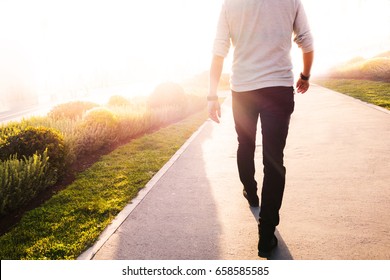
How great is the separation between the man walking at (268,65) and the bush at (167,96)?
37.5 ft

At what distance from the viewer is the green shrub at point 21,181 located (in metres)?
4.12

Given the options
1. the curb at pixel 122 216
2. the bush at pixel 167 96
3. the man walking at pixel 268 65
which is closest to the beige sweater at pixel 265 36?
the man walking at pixel 268 65

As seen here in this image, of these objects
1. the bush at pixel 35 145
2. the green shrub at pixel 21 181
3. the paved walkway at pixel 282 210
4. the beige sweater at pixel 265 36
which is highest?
the beige sweater at pixel 265 36

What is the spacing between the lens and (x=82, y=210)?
4148 mm

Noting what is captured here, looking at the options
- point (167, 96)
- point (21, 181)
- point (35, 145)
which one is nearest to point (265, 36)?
point (21, 181)

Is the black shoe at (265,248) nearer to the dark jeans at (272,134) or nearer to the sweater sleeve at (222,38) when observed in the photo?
the dark jeans at (272,134)

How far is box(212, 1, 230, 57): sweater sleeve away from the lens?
288cm

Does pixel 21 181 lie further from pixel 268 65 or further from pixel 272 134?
pixel 268 65

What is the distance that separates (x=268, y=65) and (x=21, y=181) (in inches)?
151

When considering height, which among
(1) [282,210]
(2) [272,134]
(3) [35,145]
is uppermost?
(2) [272,134]
